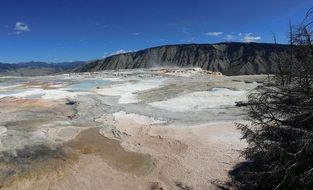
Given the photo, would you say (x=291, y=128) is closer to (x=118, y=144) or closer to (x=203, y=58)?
(x=118, y=144)

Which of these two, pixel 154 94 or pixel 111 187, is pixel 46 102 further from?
pixel 111 187

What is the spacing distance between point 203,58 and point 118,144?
5294 inches

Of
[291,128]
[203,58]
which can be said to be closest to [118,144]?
[291,128]

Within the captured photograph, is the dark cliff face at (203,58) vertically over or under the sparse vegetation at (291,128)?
under

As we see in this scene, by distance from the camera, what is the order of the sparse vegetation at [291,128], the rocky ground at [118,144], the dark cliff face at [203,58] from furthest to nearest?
the dark cliff face at [203,58], the rocky ground at [118,144], the sparse vegetation at [291,128]

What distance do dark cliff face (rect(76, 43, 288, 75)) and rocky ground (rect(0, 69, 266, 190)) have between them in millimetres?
109598

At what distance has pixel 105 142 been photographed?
16719 millimetres

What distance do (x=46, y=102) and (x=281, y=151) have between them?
1987cm

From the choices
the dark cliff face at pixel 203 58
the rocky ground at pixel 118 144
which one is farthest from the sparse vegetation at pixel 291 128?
the dark cliff face at pixel 203 58

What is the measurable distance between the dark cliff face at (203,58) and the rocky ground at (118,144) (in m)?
110

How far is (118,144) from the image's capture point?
16.5 m

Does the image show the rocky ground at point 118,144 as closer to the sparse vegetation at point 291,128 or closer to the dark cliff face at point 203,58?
the sparse vegetation at point 291,128

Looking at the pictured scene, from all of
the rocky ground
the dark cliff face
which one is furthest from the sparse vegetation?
the dark cliff face

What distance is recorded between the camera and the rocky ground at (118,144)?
1248cm
